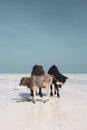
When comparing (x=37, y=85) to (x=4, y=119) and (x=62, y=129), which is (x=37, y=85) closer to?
(x=4, y=119)

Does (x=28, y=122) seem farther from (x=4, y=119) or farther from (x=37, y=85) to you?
(x=37, y=85)

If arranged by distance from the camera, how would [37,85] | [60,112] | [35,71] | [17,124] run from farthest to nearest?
1. [35,71]
2. [37,85]
3. [60,112]
4. [17,124]

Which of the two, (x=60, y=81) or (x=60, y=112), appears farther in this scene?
(x=60, y=81)

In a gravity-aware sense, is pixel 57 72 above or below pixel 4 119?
above

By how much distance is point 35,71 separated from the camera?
56.1 ft

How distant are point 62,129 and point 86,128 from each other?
2.19 ft

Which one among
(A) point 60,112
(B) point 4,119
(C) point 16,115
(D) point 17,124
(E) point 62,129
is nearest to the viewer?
(E) point 62,129

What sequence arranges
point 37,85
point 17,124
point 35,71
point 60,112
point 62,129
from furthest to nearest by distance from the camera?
point 35,71 < point 37,85 < point 60,112 < point 17,124 < point 62,129

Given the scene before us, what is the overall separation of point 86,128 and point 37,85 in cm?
725

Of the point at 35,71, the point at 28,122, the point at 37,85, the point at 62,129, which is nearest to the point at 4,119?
the point at 28,122

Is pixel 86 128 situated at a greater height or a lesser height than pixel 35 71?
lesser

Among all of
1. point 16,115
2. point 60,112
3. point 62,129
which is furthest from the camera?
point 60,112

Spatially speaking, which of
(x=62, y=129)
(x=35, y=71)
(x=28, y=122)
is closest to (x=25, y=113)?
(x=28, y=122)

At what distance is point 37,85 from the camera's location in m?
15.9
